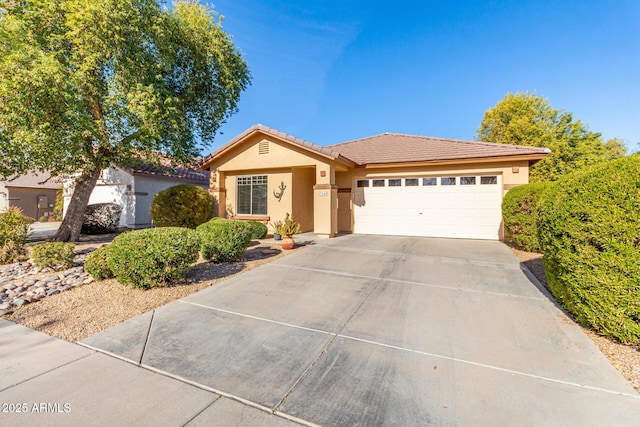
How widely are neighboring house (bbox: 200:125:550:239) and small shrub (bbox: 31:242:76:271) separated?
249 inches

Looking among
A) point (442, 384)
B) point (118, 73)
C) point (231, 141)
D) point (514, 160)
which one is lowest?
point (442, 384)

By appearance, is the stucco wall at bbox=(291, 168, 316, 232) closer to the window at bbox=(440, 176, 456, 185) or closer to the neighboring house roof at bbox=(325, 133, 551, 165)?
the neighboring house roof at bbox=(325, 133, 551, 165)

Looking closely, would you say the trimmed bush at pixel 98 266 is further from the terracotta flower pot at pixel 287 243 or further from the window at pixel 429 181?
the window at pixel 429 181

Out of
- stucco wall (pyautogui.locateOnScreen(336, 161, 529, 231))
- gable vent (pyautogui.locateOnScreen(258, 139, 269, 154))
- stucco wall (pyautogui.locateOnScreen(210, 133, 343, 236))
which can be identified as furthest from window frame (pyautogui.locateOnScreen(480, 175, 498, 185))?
gable vent (pyautogui.locateOnScreen(258, 139, 269, 154))

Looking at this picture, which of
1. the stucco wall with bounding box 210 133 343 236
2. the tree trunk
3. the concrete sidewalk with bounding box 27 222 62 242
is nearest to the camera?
the tree trunk

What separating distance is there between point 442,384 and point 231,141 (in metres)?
11.3

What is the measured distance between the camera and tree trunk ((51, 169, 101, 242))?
1007 centimetres

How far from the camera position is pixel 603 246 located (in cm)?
306

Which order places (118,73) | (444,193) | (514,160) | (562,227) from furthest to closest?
(444,193) < (514,160) < (118,73) < (562,227)

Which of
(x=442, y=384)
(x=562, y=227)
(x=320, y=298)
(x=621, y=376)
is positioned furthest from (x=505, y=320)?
(x=320, y=298)

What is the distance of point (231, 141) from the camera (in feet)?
37.3

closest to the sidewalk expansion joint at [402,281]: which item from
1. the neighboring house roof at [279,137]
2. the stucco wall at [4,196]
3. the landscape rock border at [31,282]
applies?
the landscape rock border at [31,282]

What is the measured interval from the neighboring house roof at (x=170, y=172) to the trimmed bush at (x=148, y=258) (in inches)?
334

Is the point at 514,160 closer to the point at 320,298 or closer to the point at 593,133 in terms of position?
the point at 320,298
